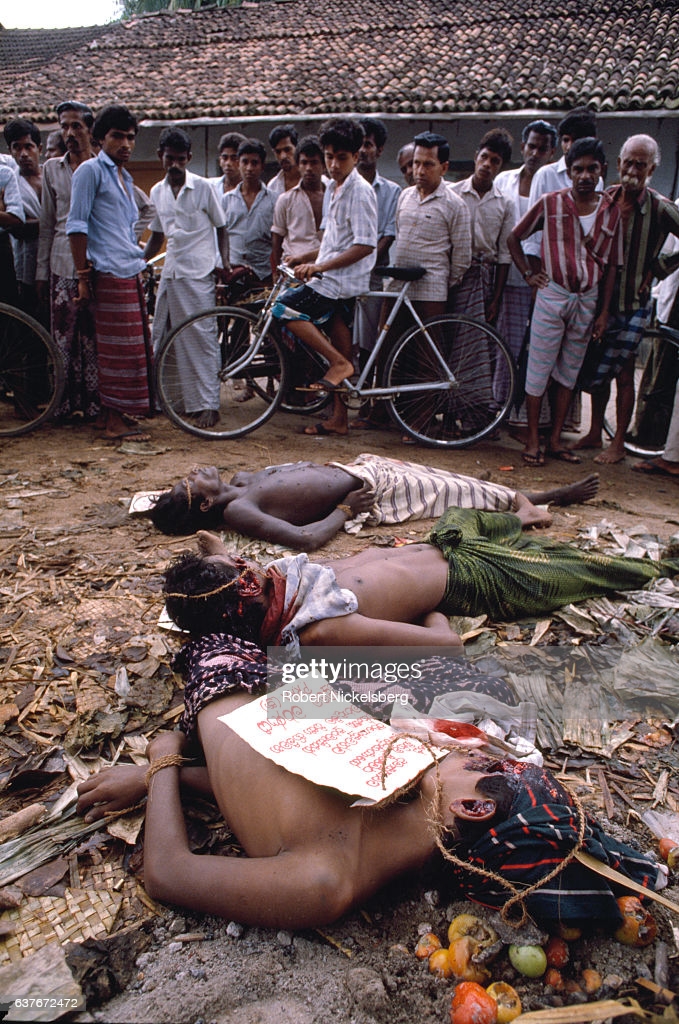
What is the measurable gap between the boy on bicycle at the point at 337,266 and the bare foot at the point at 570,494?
6.18 feet

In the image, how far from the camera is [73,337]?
5.46m

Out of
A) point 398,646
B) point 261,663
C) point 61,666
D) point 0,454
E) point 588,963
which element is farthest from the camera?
point 0,454

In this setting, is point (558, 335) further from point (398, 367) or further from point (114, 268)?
point (114, 268)

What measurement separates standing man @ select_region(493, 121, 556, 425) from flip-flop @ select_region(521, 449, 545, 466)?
0.60 meters

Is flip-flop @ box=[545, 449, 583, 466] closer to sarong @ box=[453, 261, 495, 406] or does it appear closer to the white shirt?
sarong @ box=[453, 261, 495, 406]

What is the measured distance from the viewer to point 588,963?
1.53 metres

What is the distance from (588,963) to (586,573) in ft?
5.68

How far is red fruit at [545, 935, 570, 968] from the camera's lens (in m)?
1.53

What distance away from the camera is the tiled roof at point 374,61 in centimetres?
1138

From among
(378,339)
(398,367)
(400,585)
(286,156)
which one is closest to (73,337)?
(378,339)

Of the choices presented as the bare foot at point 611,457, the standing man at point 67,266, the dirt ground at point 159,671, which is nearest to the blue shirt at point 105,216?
the standing man at point 67,266

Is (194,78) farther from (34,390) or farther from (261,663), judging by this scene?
(261,663)

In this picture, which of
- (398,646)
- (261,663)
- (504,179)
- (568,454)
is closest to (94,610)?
(261,663)

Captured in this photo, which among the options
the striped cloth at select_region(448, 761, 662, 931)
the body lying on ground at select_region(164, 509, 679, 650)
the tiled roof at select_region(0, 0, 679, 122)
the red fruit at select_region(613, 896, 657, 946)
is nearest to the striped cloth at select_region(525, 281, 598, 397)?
the body lying on ground at select_region(164, 509, 679, 650)
